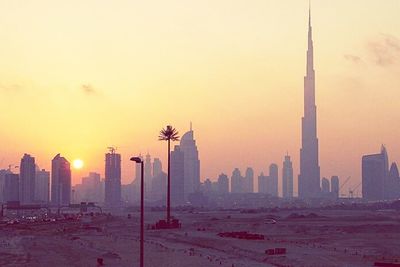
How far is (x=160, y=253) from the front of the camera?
8275 cm

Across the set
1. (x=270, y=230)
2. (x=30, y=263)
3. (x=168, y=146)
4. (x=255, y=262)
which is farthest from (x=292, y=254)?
(x=168, y=146)

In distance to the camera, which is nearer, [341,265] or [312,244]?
[341,265]

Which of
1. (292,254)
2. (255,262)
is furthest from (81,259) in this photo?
(292,254)

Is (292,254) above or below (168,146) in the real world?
below

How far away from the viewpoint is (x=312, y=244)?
98.9 m

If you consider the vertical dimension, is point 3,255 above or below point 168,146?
below

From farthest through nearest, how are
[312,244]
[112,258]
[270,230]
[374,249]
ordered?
[270,230] → [312,244] → [374,249] → [112,258]

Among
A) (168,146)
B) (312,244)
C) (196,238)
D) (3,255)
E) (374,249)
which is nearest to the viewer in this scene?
(3,255)

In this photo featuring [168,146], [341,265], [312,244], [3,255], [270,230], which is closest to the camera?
[341,265]

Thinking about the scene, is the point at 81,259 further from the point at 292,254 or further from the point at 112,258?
the point at 292,254

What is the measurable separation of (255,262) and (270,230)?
65683mm

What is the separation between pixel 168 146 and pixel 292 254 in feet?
A: 229

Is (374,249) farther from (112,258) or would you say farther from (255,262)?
(112,258)

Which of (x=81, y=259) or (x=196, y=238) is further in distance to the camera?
(x=196, y=238)
